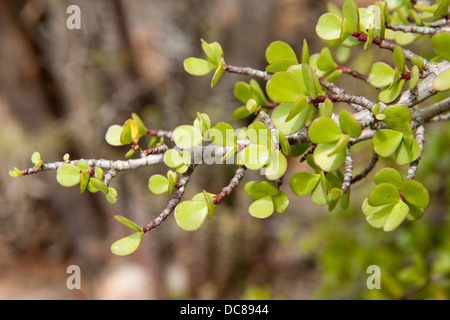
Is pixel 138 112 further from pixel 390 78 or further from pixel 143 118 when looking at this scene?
pixel 390 78

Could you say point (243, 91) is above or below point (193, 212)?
above

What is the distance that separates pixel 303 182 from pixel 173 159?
15 cm

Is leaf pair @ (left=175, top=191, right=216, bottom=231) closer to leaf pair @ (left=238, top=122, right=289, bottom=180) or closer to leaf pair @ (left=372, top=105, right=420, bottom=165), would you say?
leaf pair @ (left=238, top=122, right=289, bottom=180)

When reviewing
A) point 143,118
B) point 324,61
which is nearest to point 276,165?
point 324,61

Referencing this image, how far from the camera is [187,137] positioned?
43 cm

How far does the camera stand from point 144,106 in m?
2.02

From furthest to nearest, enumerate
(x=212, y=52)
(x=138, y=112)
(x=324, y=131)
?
1. (x=138, y=112)
2. (x=212, y=52)
3. (x=324, y=131)

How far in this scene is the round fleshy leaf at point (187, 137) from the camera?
1.38 feet

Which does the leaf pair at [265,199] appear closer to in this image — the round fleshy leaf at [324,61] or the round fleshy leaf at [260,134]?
the round fleshy leaf at [260,134]

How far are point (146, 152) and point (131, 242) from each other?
107 millimetres

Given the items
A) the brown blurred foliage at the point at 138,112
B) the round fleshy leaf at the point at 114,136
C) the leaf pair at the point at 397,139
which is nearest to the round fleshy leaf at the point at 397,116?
the leaf pair at the point at 397,139

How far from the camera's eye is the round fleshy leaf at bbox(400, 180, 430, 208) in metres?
0.36
